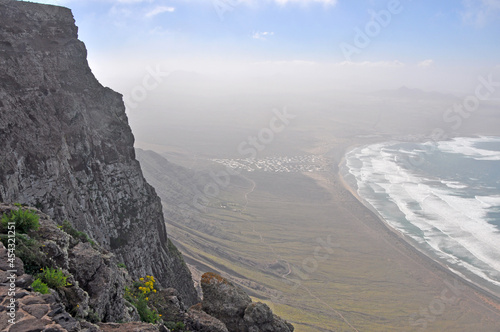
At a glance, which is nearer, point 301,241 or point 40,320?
point 40,320

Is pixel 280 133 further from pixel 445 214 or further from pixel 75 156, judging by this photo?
pixel 75 156

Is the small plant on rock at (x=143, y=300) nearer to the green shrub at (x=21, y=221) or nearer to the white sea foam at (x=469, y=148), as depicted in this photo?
the green shrub at (x=21, y=221)

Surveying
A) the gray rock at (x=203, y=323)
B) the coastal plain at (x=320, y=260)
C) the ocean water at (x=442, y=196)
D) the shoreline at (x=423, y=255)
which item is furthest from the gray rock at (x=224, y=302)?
the ocean water at (x=442, y=196)

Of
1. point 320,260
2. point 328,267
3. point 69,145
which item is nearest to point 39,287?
point 69,145

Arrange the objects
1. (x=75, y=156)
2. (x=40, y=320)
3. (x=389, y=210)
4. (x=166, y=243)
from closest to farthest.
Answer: (x=40, y=320), (x=75, y=156), (x=166, y=243), (x=389, y=210)

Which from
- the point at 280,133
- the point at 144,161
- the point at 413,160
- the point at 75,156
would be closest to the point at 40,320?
the point at 75,156

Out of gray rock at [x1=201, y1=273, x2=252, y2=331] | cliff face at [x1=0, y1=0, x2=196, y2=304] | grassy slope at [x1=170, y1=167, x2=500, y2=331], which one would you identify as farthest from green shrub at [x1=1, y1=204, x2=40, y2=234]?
grassy slope at [x1=170, y1=167, x2=500, y2=331]

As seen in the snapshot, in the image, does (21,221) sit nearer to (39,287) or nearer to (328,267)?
(39,287)
